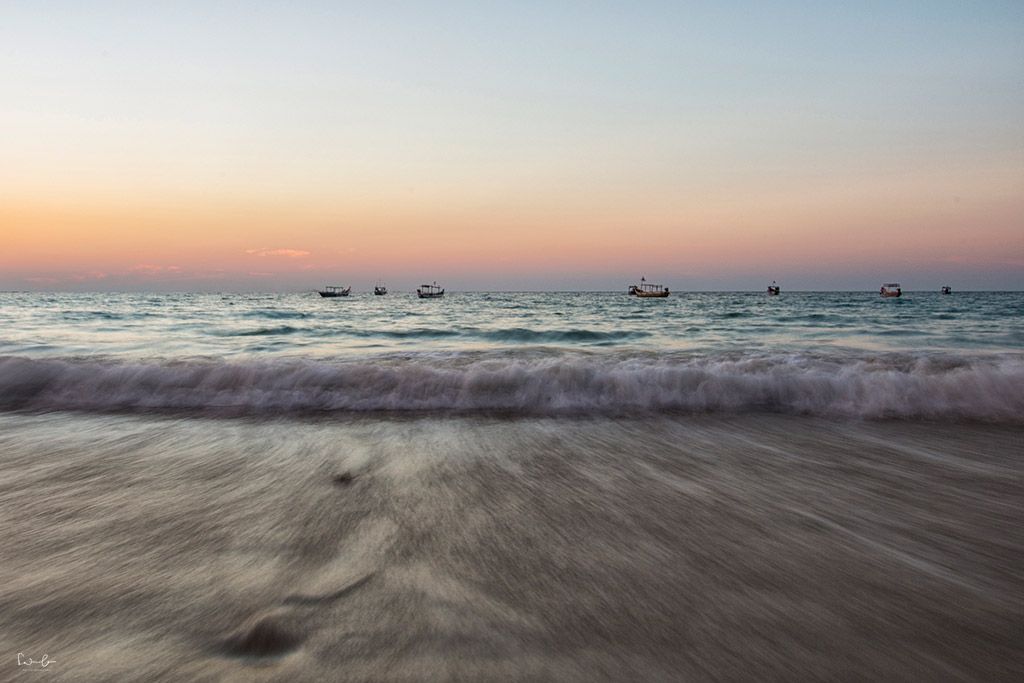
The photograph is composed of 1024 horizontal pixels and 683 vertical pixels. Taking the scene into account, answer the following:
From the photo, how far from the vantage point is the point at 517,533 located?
262 cm

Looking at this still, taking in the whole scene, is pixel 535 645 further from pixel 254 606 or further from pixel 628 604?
pixel 254 606

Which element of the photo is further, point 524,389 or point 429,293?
point 429,293

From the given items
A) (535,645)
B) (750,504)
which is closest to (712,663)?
(535,645)

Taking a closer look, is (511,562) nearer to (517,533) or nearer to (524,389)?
(517,533)

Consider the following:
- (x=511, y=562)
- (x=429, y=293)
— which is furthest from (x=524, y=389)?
(x=429, y=293)

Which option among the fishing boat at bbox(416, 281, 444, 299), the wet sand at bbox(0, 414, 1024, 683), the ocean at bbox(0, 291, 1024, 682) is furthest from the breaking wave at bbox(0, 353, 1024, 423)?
the fishing boat at bbox(416, 281, 444, 299)

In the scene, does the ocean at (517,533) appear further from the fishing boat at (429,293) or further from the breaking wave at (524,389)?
the fishing boat at (429,293)

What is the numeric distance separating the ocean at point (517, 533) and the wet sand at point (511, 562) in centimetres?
2

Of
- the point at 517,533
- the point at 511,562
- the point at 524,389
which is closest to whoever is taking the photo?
the point at 511,562

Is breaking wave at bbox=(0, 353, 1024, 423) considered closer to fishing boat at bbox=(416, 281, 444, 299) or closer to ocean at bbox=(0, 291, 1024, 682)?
ocean at bbox=(0, 291, 1024, 682)

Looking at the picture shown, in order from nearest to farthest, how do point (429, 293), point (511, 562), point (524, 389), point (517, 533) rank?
point (511, 562)
point (517, 533)
point (524, 389)
point (429, 293)

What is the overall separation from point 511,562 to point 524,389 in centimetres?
416

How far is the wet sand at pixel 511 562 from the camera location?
5.29 ft

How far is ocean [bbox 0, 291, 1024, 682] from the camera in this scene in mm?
1642
